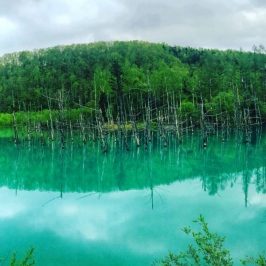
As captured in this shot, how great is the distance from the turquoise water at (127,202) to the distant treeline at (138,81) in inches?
491

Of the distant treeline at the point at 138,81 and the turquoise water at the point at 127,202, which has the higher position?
the distant treeline at the point at 138,81

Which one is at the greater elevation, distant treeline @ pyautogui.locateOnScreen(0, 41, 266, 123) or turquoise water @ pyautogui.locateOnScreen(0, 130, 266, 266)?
distant treeline @ pyautogui.locateOnScreen(0, 41, 266, 123)

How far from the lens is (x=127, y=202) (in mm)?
19516

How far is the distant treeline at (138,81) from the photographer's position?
5528 centimetres

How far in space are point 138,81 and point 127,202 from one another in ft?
155

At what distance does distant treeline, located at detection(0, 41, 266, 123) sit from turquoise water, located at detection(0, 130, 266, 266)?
491 inches

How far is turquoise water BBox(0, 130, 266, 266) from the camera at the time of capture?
1363 cm

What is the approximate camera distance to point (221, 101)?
53375 mm

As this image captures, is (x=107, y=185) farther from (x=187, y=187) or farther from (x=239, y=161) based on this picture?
(x=239, y=161)

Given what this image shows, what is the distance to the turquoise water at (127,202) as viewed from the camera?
13633 mm

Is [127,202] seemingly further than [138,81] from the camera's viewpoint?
No

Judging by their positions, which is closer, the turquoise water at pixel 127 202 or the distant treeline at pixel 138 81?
the turquoise water at pixel 127 202

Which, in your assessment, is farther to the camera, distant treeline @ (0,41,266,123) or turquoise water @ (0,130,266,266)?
distant treeline @ (0,41,266,123)

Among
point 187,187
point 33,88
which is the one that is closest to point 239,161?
point 187,187
